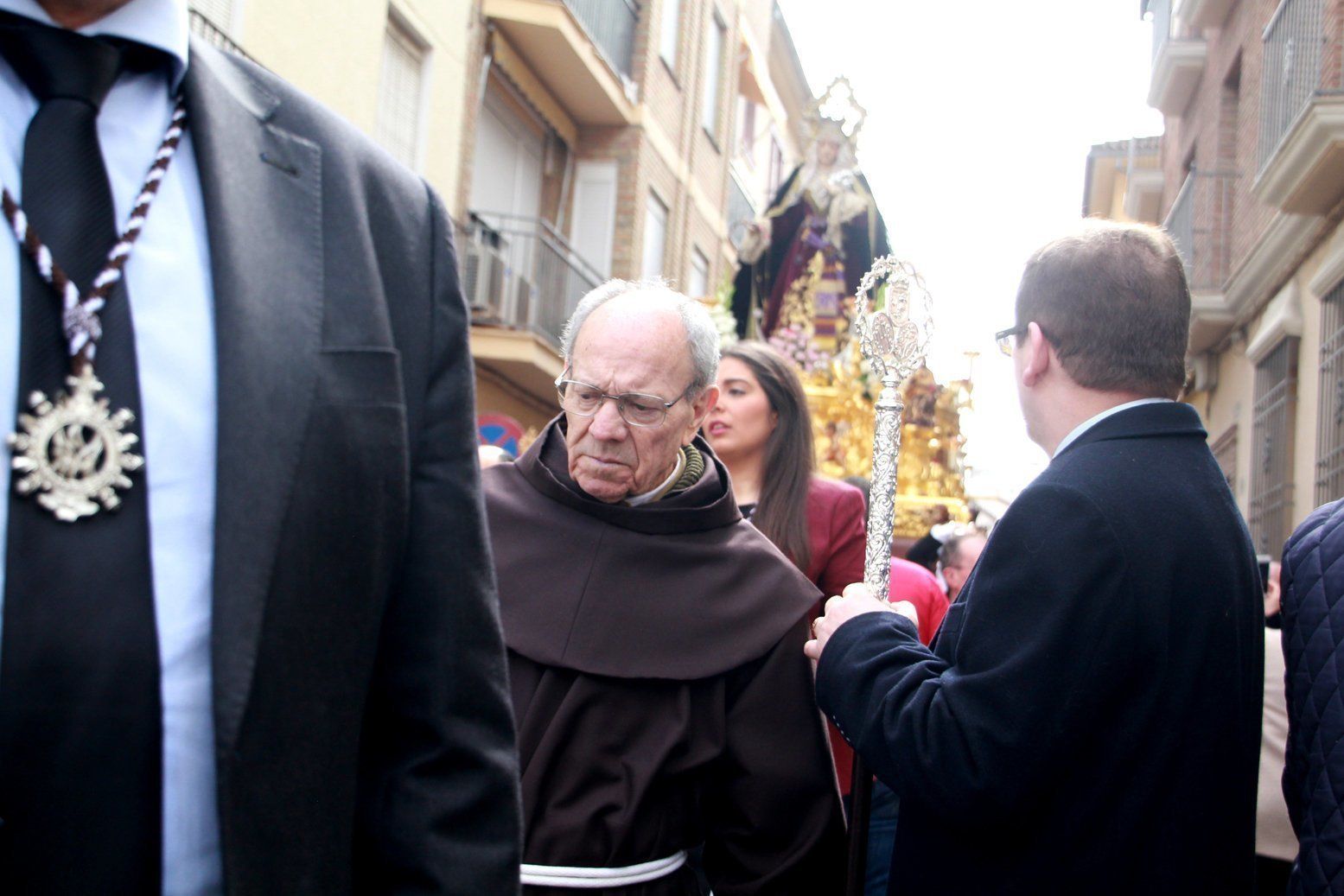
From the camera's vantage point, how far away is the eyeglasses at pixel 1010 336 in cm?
294

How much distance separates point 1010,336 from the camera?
118 inches

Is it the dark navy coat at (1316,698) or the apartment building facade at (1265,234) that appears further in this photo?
the apartment building facade at (1265,234)

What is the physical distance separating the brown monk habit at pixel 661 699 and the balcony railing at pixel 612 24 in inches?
568

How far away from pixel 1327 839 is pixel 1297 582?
1.56ft

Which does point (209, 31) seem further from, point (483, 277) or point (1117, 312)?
point (1117, 312)

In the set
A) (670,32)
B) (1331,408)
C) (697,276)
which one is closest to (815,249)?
(1331,408)

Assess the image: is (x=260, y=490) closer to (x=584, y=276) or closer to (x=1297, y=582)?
(x=1297, y=582)

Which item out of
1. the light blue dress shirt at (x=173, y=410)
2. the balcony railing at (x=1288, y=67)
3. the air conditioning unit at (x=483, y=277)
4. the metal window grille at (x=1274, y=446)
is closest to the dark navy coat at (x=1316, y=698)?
the light blue dress shirt at (x=173, y=410)

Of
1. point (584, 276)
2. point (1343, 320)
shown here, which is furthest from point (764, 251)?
point (584, 276)

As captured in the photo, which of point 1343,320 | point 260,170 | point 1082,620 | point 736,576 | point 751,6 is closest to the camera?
point 260,170

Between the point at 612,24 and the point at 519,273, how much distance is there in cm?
400

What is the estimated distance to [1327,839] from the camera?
2.64m

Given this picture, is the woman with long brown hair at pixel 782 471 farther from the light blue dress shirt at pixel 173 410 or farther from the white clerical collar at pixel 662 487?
the light blue dress shirt at pixel 173 410

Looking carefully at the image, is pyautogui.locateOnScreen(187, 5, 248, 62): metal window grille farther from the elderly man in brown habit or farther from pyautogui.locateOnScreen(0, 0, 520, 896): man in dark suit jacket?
pyautogui.locateOnScreen(0, 0, 520, 896): man in dark suit jacket
